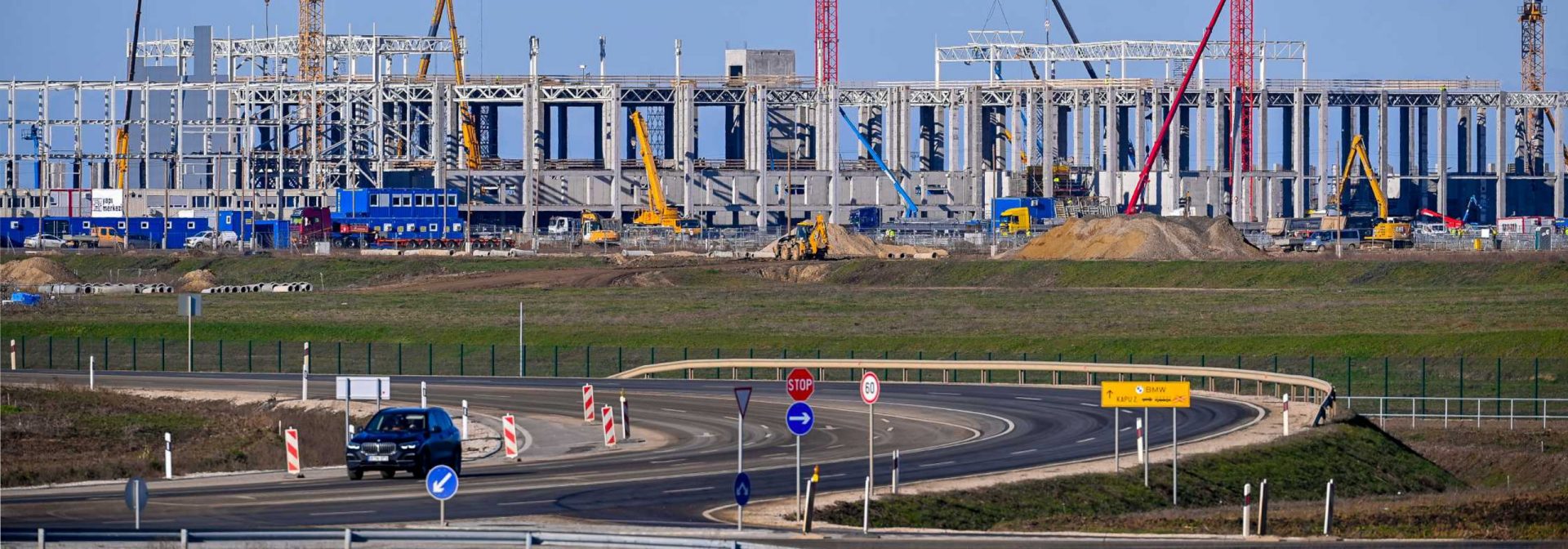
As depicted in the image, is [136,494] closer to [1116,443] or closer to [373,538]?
[373,538]

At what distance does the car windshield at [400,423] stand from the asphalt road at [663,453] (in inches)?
38.4

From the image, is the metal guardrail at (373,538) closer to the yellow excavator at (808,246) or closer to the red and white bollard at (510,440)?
the red and white bollard at (510,440)

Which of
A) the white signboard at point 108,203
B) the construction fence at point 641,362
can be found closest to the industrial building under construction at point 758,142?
the white signboard at point 108,203

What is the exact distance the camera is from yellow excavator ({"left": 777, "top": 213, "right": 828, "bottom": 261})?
116m

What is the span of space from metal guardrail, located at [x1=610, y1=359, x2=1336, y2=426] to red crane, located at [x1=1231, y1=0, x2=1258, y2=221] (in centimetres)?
9667

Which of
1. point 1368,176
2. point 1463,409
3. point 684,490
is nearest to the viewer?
point 684,490

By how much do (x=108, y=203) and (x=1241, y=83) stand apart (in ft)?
304

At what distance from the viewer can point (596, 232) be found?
472 ft

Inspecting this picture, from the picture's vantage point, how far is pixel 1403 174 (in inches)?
7180

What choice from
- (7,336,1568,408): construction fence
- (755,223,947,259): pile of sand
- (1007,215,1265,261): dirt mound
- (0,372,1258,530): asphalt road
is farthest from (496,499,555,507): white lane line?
(755,223,947,259): pile of sand

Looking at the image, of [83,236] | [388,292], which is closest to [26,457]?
[388,292]

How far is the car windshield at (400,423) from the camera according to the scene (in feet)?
122

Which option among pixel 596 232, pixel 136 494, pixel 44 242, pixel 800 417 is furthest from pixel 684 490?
pixel 44 242

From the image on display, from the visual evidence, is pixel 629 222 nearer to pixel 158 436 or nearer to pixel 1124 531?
pixel 158 436
